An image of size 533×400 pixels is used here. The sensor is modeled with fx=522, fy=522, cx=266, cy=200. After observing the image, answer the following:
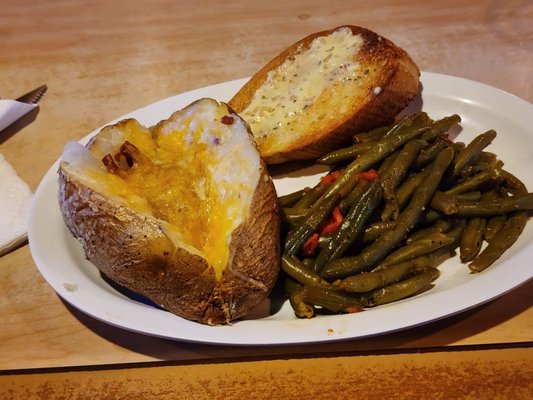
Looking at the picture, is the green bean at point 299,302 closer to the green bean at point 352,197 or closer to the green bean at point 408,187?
the green bean at point 352,197

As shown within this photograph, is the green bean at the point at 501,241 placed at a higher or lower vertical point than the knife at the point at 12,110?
higher

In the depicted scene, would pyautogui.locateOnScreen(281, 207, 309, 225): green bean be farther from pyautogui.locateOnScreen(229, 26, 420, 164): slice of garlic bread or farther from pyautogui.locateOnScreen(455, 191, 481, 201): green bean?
pyautogui.locateOnScreen(455, 191, 481, 201): green bean

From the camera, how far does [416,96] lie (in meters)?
2.51

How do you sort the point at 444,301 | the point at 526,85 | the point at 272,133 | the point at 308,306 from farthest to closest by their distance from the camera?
the point at 526,85
the point at 272,133
the point at 308,306
the point at 444,301

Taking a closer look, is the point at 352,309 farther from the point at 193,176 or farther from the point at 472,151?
the point at 472,151

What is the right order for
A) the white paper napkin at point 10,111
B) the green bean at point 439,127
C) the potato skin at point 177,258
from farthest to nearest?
the white paper napkin at point 10,111 → the green bean at point 439,127 → the potato skin at point 177,258

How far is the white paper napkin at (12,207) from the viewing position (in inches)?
83.8

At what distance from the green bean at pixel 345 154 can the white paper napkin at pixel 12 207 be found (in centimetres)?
125

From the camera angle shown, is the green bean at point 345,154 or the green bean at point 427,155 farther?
the green bean at point 345,154

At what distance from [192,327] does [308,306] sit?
376 mm

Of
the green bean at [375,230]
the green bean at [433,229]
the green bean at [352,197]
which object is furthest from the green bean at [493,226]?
the green bean at [352,197]

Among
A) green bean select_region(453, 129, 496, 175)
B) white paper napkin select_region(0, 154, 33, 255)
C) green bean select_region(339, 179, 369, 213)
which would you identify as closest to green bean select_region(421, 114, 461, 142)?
green bean select_region(453, 129, 496, 175)

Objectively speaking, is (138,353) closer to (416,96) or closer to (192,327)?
(192,327)

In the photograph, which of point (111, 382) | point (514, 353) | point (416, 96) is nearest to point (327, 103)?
point (416, 96)
